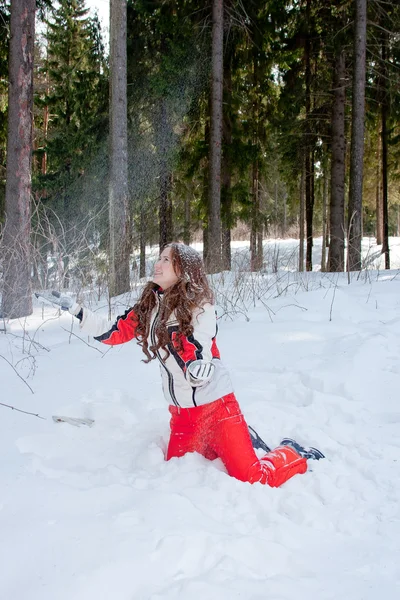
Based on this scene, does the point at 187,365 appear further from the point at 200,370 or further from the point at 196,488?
the point at 196,488

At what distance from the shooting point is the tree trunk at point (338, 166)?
1030cm

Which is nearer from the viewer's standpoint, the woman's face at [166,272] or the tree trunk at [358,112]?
the woman's face at [166,272]

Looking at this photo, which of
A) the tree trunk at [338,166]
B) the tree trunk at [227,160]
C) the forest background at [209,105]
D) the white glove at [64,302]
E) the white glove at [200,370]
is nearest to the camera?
the white glove at [200,370]

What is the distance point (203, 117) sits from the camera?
12.7 metres

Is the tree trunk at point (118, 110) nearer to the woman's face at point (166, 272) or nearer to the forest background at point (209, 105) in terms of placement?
the forest background at point (209, 105)

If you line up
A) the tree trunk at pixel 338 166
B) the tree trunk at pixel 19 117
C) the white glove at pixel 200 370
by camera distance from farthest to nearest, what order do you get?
1. the tree trunk at pixel 338 166
2. the tree trunk at pixel 19 117
3. the white glove at pixel 200 370

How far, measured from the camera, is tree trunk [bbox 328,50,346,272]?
10.3 metres

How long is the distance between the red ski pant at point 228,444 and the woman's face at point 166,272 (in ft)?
2.32

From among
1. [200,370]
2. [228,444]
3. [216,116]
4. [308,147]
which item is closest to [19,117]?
[216,116]

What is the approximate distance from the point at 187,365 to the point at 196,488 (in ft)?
1.95

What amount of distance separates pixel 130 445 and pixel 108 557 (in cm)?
109

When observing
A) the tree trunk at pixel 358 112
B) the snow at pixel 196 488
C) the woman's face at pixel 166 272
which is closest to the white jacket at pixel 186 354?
the woman's face at pixel 166 272

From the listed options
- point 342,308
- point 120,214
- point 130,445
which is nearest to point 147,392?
point 130,445

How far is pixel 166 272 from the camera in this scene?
2.54 metres
